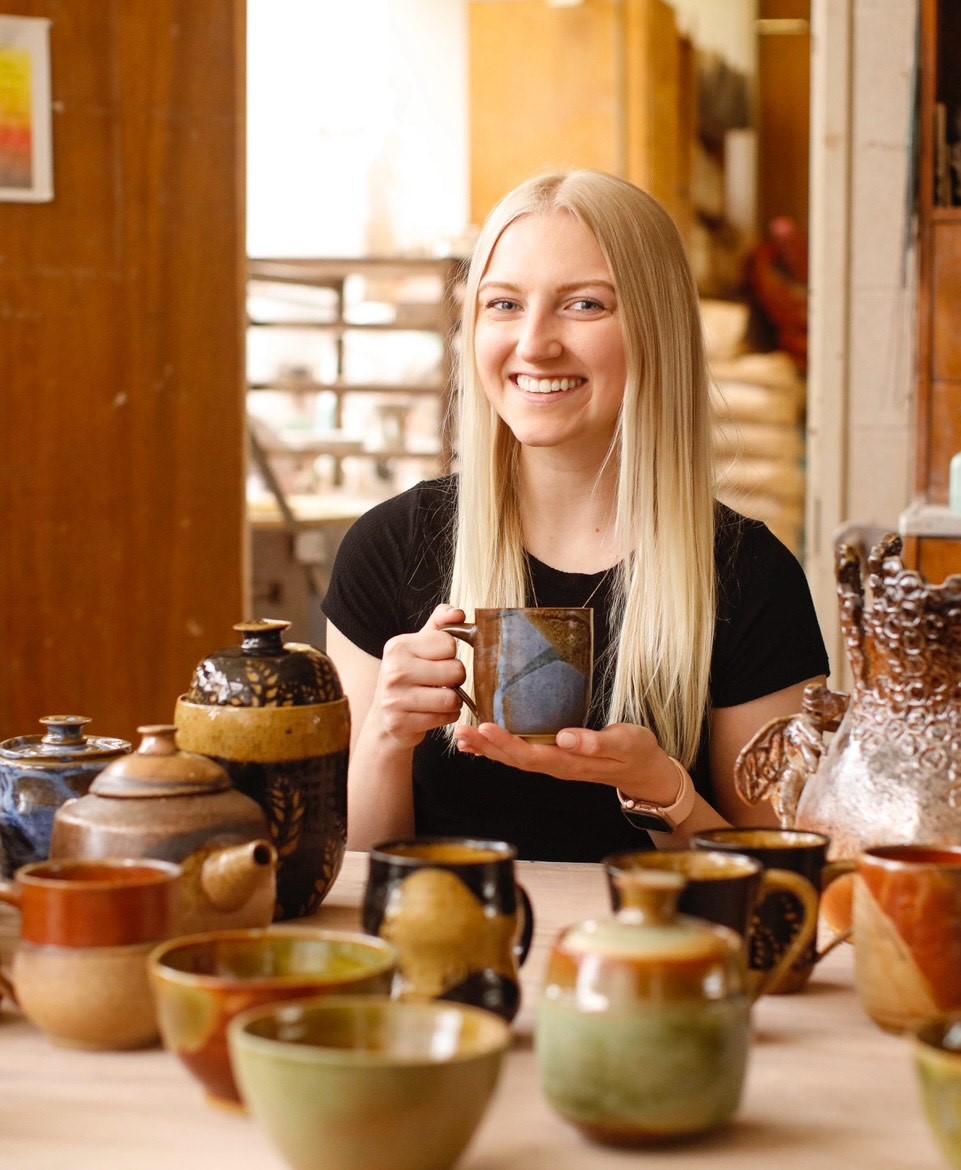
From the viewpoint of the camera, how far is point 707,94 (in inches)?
213

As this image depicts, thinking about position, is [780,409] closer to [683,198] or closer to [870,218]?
[683,198]

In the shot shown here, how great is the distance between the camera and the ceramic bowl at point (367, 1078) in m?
0.67

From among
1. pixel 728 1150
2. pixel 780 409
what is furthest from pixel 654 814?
pixel 780 409

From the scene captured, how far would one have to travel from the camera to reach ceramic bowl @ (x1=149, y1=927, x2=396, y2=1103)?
0.77 meters

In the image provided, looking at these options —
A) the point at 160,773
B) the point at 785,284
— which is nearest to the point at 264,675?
the point at 160,773

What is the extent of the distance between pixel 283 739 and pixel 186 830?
7.3 inches

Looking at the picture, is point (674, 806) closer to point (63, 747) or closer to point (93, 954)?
point (63, 747)

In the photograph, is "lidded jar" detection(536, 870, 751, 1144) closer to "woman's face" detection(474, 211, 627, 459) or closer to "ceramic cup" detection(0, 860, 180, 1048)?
"ceramic cup" detection(0, 860, 180, 1048)

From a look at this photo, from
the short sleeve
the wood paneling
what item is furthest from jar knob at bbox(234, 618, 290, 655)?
the wood paneling

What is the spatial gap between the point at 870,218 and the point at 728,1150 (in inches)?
115

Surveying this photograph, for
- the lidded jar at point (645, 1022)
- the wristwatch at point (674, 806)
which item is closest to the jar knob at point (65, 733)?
the wristwatch at point (674, 806)

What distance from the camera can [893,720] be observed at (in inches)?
44.0

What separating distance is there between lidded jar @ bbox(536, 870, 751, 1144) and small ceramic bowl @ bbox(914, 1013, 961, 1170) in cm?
9

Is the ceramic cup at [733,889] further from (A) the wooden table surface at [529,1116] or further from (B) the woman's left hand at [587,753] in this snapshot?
(B) the woman's left hand at [587,753]
